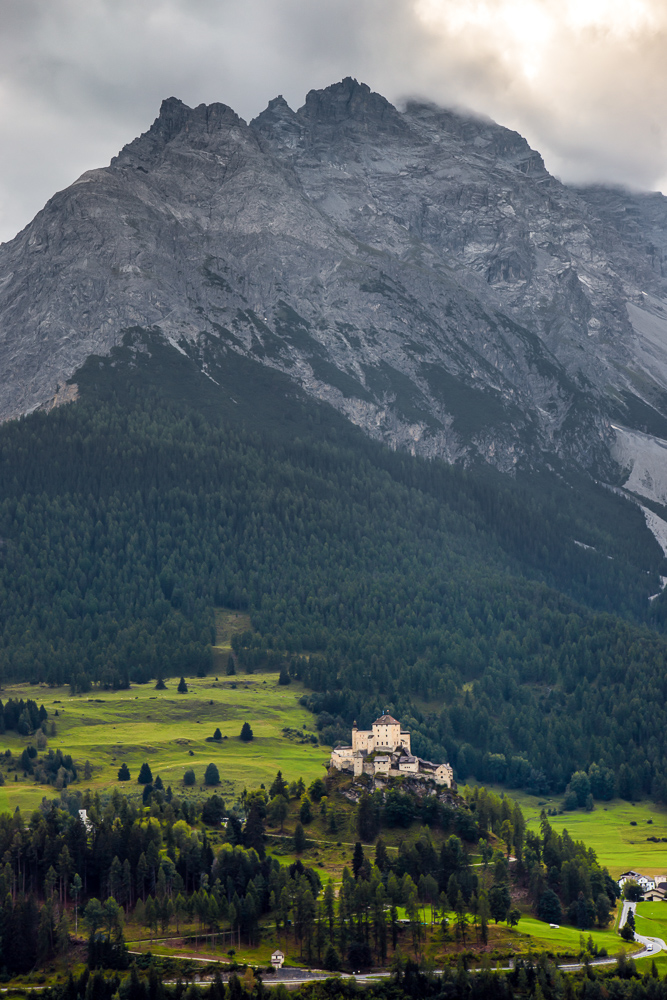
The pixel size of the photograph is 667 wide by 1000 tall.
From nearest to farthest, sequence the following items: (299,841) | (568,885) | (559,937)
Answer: (559,937)
(568,885)
(299,841)

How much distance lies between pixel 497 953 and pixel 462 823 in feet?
111

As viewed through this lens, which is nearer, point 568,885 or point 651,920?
point 651,920

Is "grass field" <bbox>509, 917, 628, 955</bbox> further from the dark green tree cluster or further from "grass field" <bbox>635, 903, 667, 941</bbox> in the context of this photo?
"grass field" <bbox>635, 903, 667, 941</bbox>

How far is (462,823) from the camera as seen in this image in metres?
190

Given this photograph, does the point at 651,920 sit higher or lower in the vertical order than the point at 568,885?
lower

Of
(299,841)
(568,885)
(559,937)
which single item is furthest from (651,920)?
(299,841)

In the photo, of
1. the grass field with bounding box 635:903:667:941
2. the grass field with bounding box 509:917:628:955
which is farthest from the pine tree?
the grass field with bounding box 635:903:667:941

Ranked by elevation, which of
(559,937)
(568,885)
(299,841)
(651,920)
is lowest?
(559,937)

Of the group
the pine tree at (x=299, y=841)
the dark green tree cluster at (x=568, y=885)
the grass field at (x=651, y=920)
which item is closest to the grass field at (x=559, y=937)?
the dark green tree cluster at (x=568, y=885)

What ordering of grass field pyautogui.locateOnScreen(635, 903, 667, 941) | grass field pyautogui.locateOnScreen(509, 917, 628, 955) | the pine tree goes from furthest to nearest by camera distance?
1. the pine tree
2. grass field pyautogui.locateOnScreen(635, 903, 667, 941)
3. grass field pyautogui.locateOnScreen(509, 917, 628, 955)

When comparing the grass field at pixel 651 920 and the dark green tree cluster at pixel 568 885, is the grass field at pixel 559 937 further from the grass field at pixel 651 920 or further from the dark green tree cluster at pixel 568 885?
the grass field at pixel 651 920

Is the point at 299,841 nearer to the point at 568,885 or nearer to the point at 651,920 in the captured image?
the point at 568,885

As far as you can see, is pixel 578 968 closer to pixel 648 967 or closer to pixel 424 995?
pixel 648 967

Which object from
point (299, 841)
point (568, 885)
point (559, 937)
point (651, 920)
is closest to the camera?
point (559, 937)
